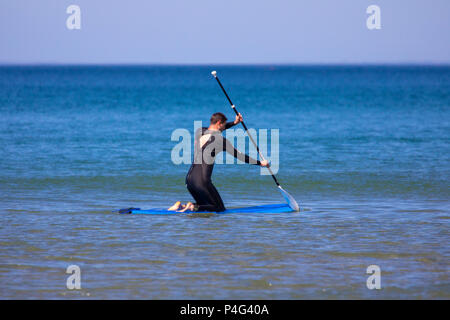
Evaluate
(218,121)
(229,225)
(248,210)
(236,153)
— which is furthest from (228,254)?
(218,121)

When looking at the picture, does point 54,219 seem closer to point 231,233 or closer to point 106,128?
point 231,233

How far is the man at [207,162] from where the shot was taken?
34.0 ft

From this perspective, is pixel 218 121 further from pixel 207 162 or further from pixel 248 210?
pixel 248 210

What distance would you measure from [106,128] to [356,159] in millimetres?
13577

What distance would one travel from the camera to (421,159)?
60.6 ft

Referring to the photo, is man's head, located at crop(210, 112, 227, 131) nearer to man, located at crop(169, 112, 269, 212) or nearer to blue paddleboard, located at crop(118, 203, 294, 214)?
man, located at crop(169, 112, 269, 212)

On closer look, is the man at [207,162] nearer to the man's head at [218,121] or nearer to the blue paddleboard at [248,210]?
the man's head at [218,121]

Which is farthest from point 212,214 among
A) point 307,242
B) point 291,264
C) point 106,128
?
point 106,128

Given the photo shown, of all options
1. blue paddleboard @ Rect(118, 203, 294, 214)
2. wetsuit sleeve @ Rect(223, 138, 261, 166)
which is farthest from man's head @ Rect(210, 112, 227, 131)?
blue paddleboard @ Rect(118, 203, 294, 214)

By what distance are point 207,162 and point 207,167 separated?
0.08m

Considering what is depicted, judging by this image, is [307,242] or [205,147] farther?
[205,147]

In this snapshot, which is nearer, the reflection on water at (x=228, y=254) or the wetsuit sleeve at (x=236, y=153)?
the reflection on water at (x=228, y=254)

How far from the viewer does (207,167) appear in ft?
34.2

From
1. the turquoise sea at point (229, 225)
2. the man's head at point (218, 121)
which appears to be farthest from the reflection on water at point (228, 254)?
the man's head at point (218, 121)
